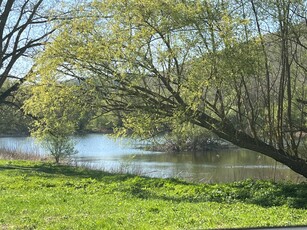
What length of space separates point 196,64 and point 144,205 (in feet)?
11.7

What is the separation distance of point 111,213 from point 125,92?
13.9ft

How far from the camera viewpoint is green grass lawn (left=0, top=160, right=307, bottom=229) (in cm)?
715

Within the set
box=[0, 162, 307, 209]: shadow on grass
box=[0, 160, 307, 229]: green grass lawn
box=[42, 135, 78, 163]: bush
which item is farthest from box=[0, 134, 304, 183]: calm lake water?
box=[0, 160, 307, 229]: green grass lawn

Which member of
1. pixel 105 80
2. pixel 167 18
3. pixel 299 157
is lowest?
pixel 299 157

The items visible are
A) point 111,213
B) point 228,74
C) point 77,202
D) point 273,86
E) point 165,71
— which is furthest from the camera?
point 273,86

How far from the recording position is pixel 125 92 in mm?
11586

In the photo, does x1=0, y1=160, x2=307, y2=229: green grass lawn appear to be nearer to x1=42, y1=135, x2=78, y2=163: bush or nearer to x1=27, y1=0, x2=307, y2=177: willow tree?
x1=27, y1=0, x2=307, y2=177: willow tree

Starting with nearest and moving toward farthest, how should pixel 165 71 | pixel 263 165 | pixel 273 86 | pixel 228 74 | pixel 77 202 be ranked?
pixel 77 202 < pixel 228 74 < pixel 165 71 < pixel 273 86 < pixel 263 165

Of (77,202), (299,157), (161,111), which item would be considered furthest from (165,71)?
(299,157)

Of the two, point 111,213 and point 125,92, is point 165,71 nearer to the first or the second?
point 125,92

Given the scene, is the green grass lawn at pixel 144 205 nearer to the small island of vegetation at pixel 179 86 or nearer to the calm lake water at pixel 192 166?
the small island of vegetation at pixel 179 86

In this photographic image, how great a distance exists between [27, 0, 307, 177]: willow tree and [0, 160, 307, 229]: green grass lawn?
166 cm

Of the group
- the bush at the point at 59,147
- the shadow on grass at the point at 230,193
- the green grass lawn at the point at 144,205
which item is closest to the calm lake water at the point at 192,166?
the bush at the point at 59,147

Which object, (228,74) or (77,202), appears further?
(228,74)
